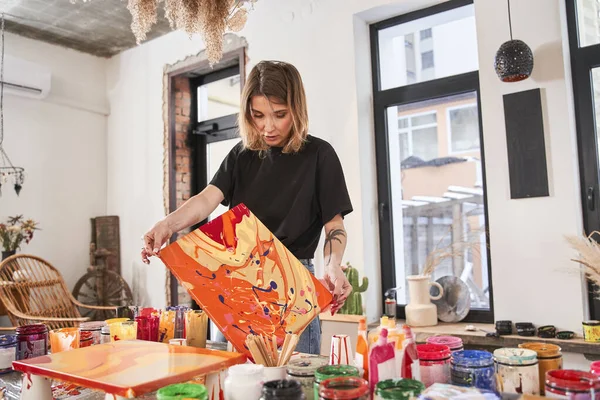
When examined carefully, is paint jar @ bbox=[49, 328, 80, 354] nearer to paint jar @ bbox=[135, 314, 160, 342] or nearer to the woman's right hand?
paint jar @ bbox=[135, 314, 160, 342]

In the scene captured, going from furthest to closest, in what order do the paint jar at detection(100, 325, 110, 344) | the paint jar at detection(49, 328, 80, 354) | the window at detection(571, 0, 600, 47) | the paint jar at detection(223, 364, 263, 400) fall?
the window at detection(571, 0, 600, 47) < the paint jar at detection(100, 325, 110, 344) < the paint jar at detection(49, 328, 80, 354) < the paint jar at detection(223, 364, 263, 400)

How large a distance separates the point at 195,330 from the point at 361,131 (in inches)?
86.3

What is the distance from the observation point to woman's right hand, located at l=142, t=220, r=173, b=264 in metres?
1.37

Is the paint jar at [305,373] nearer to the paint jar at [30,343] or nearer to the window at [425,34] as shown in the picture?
the paint jar at [30,343]

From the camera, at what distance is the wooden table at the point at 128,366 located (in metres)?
0.89

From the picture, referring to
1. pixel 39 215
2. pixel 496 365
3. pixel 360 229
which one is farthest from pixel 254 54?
pixel 496 365

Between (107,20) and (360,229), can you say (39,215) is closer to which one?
(107,20)

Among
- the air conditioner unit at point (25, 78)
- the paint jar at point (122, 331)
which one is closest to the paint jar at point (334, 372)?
the paint jar at point (122, 331)

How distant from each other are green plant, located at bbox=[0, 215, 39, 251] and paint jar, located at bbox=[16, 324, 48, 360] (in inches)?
109

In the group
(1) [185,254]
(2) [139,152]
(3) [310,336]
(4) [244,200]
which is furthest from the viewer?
(2) [139,152]

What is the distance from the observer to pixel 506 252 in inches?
107

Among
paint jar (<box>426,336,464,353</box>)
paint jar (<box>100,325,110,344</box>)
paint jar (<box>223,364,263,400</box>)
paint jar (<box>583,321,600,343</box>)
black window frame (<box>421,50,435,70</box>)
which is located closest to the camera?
paint jar (<box>223,364,263,400</box>)

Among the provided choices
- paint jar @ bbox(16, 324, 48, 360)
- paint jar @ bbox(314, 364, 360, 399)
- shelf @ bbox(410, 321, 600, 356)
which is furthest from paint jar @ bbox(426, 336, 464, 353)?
shelf @ bbox(410, 321, 600, 356)

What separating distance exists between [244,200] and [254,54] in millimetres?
2350
